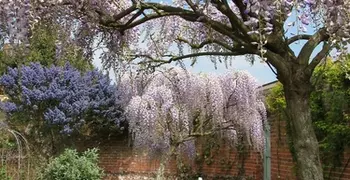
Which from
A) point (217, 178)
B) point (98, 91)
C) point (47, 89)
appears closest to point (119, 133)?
point (98, 91)

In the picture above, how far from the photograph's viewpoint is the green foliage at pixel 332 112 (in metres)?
6.13

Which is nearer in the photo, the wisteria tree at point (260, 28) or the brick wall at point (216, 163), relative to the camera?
the wisteria tree at point (260, 28)

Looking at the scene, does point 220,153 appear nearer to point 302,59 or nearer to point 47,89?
point 47,89

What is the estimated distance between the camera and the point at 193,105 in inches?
361

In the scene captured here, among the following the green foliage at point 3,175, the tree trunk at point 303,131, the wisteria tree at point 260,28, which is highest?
the wisteria tree at point 260,28

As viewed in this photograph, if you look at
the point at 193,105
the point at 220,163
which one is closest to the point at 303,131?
the point at 193,105

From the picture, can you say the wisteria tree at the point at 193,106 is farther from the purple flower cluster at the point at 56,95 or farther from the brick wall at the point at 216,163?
the purple flower cluster at the point at 56,95

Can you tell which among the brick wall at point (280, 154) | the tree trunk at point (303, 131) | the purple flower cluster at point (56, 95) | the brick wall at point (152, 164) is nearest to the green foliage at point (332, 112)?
the brick wall at point (280, 154)

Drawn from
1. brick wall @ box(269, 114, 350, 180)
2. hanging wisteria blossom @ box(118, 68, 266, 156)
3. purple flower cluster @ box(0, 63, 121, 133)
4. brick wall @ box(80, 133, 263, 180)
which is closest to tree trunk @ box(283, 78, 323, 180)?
brick wall @ box(269, 114, 350, 180)

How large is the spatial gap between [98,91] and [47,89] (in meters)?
1.17

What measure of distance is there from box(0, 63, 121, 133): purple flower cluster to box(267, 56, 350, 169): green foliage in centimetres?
521

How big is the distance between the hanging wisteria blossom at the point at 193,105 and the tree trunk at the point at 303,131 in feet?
18.0

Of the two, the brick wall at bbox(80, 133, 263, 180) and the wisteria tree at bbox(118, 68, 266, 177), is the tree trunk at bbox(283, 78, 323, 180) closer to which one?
the wisteria tree at bbox(118, 68, 266, 177)

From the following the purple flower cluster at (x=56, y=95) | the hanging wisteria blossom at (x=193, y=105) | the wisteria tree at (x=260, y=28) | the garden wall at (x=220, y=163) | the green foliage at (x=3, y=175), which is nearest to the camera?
the wisteria tree at (x=260, y=28)
